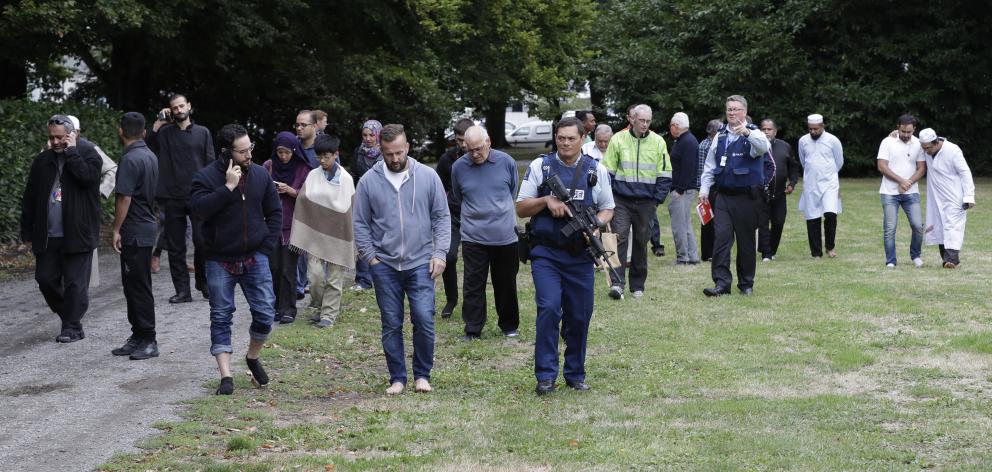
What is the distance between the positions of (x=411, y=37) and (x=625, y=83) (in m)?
14.2

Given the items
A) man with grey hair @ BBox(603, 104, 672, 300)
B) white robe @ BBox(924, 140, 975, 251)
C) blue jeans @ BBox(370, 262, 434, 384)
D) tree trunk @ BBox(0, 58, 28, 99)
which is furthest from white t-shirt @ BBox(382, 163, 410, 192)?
tree trunk @ BBox(0, 58, 28, 99)

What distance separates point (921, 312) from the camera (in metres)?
Answer: 11.2

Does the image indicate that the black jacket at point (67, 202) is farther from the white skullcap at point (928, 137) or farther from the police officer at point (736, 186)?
the white skullcap at point (928, 137)

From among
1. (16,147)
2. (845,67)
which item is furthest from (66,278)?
(845,67)

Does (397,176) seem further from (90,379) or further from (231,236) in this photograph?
(90,379)

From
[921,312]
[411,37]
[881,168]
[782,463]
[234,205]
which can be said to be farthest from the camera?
[411,37]

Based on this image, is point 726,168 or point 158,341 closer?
point 158,341

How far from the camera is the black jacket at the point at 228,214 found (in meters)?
8.02

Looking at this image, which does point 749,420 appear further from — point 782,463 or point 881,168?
point 881,168

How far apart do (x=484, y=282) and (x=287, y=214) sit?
2038 millimetres

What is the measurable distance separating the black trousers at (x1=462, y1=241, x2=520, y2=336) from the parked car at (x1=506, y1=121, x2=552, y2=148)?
4662cm

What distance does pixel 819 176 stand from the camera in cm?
1580

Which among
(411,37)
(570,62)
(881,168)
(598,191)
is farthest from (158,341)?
(570,62)

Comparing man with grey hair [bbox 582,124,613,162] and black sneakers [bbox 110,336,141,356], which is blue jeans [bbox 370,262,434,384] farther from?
man with grey hair [bbox 582,124,613,162]
